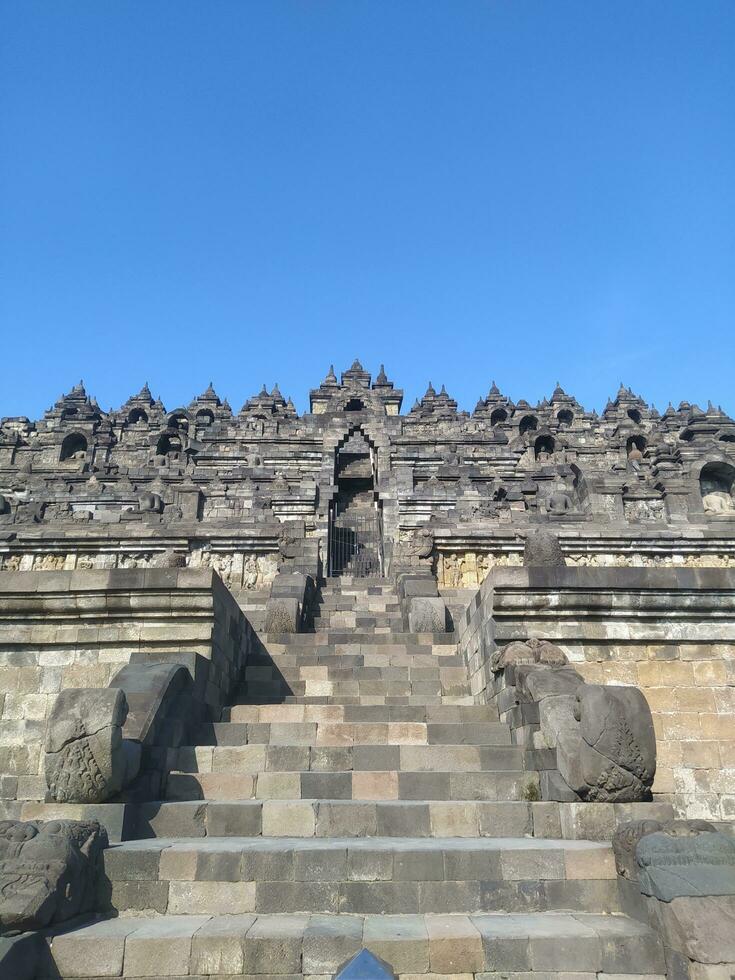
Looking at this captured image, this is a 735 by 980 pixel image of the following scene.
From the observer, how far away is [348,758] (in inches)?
250

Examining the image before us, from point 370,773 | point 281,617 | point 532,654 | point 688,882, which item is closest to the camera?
point 688,882

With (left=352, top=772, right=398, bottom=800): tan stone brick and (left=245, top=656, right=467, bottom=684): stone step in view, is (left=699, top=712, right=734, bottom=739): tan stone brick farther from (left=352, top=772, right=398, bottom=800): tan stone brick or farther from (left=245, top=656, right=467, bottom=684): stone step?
(left=352, top=772, right=398, bottom=800): tan stone brick

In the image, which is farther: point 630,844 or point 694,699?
point 694,699

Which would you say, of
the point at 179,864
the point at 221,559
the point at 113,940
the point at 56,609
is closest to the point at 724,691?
the point at 179,864

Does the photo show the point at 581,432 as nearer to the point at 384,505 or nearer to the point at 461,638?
the point at 384,505

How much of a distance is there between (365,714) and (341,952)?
12.3 feet

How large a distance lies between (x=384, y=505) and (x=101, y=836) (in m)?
16.8

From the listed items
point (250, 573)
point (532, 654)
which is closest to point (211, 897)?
point (532, 654)

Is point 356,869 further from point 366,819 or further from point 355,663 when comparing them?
point 355,663

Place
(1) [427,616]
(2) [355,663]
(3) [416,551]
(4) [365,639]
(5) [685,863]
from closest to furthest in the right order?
(5) [685,863] → (2) [355,663] → (4) [365,639] → (1) [427,616] → (3) [416,551]

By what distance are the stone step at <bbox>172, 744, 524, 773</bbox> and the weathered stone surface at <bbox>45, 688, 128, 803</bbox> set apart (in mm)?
992

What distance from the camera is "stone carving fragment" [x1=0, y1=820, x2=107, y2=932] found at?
148 inches

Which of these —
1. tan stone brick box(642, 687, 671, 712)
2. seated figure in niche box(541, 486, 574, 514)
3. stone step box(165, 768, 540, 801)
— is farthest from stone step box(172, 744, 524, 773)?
seated figure in niche box(541, 486, 574, 514)

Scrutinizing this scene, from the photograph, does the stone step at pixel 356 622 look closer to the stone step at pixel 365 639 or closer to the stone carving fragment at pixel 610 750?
the stone step at pixel 365 639
